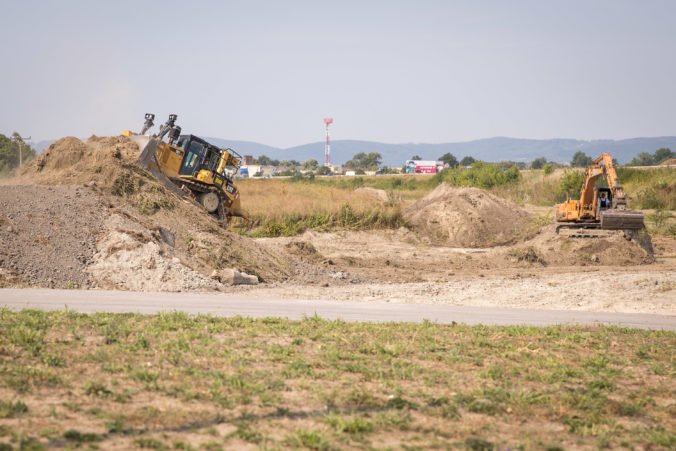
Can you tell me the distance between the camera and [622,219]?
100ft

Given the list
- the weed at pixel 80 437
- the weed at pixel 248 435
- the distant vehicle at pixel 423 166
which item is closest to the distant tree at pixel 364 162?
the distant vehicle at pixel 423 166

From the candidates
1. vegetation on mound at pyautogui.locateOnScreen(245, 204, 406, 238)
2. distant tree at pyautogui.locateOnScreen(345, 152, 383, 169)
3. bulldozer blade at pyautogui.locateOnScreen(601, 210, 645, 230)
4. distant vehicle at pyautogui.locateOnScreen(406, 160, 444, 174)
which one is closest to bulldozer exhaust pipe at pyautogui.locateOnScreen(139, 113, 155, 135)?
vegetation on mound at pyautogui.locateOnScreen(245, 204, 406, 238)

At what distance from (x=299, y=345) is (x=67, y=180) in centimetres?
1494

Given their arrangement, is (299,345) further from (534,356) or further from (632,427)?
(632,427)

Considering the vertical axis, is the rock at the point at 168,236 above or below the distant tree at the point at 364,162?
below

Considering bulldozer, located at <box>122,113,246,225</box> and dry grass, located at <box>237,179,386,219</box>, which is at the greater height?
bulldozer, located at <box>122,113,246,225</box>

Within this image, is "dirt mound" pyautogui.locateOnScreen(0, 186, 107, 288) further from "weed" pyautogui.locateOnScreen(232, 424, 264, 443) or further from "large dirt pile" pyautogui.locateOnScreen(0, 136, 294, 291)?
"weed" pyautogui.locateOnScreen(232, 424, 264, 443)

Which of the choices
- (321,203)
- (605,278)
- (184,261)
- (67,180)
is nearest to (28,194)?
(67,180)

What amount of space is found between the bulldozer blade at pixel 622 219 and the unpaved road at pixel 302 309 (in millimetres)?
14913

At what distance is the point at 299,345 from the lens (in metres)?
11.0

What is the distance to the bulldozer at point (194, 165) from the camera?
2677 cm

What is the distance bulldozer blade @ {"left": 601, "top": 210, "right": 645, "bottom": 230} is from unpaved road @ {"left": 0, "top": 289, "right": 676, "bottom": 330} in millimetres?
14913

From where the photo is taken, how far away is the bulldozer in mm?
26766

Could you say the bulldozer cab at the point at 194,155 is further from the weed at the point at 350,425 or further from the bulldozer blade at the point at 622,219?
the weed at the point at 350,425
